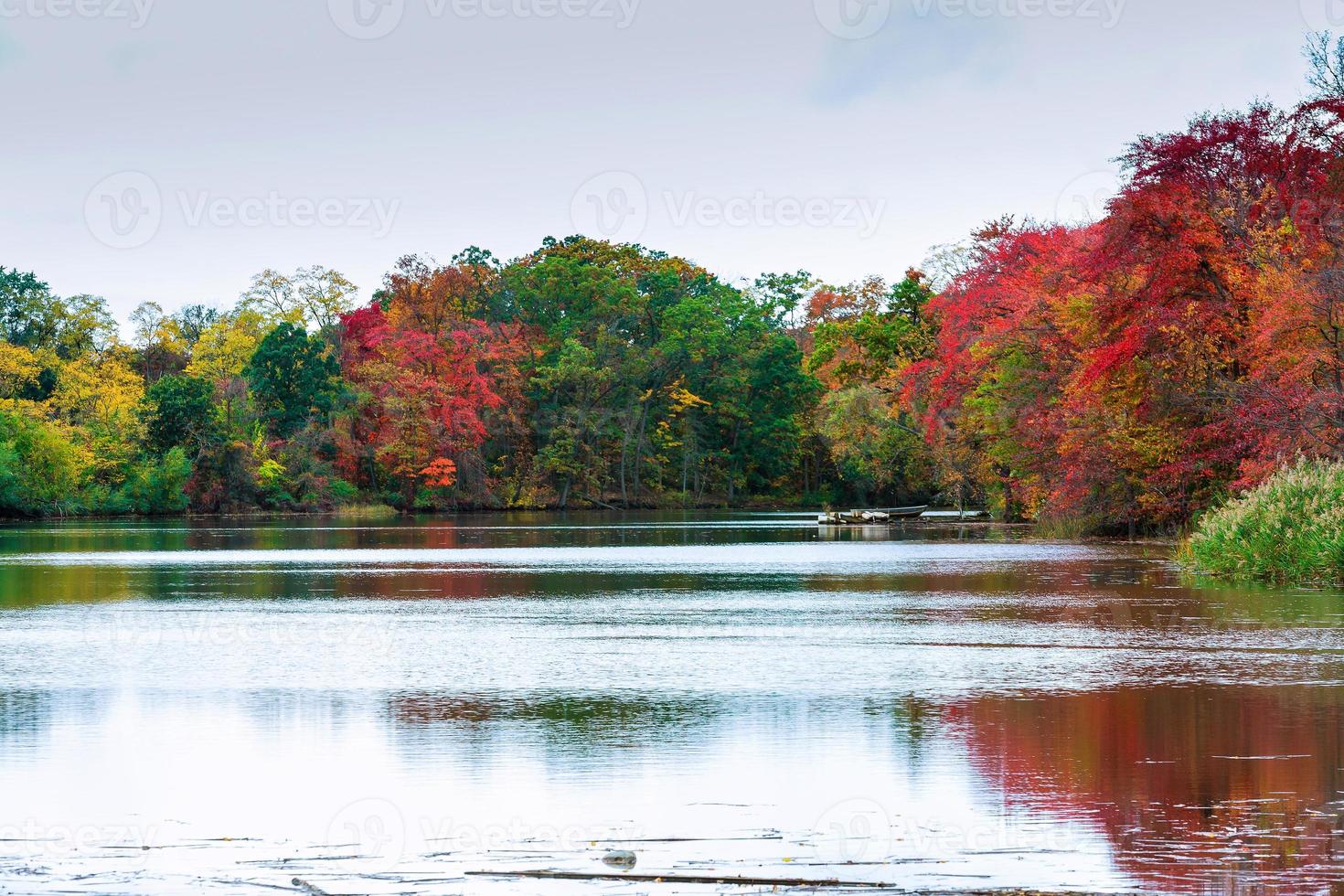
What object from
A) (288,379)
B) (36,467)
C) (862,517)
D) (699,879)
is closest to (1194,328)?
(699,879)

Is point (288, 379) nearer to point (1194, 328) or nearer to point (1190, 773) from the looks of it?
point (1194, 328)

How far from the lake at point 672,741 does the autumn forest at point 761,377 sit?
11038mm

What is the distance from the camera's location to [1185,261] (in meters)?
34.2

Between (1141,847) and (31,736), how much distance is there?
777 centimetres

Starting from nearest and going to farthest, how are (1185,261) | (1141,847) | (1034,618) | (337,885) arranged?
(337,885)
(1141,847)
(1034,618)
(1185,261)

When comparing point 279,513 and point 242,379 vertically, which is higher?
point 242,379

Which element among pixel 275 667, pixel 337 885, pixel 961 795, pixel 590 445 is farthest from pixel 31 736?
pixel 590 445

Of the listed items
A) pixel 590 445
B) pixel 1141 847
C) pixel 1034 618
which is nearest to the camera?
pixel 1141 847

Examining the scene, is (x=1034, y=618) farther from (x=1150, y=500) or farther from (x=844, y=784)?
(x=1150, y=500)

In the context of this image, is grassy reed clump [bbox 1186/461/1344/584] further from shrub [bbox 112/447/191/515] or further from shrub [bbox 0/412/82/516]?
shrub [bbox 0/412/82/516]

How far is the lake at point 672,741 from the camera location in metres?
7.54

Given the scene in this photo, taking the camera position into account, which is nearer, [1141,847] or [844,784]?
[1141,847]

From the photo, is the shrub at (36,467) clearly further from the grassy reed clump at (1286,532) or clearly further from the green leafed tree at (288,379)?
the grassy reed clump at (1286,532)

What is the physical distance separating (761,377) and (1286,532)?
6740cm
